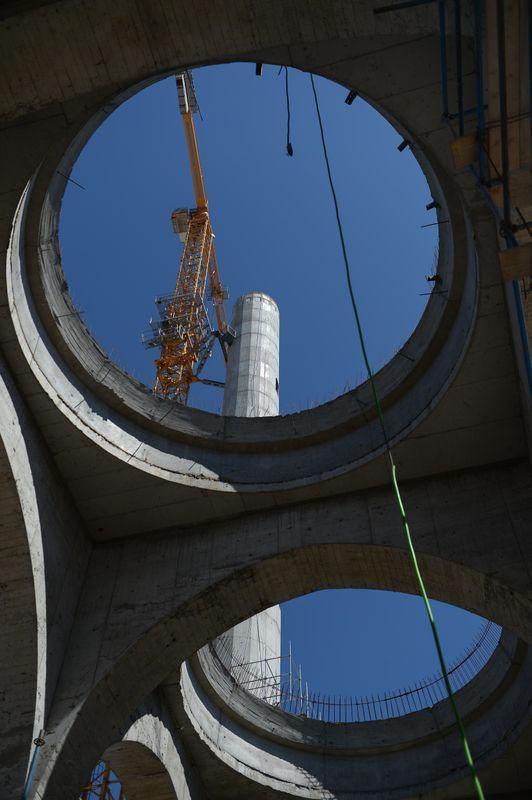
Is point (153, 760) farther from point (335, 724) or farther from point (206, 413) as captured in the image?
point (206, 413)

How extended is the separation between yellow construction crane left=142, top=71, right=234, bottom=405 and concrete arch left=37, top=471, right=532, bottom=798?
1985cm

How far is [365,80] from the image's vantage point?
8.57m

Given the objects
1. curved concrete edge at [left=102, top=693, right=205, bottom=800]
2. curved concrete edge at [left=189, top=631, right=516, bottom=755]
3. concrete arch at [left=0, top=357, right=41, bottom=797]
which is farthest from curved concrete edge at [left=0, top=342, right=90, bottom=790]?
curved concrete edge at [left=189, top=631, right=516, bottom=755]

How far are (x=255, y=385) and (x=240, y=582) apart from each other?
14.3 metres

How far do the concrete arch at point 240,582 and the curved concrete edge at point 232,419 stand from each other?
2.29ft

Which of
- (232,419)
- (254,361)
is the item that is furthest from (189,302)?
(232,419)

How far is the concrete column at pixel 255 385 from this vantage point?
749 inches

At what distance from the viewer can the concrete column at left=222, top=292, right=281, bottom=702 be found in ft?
62.4

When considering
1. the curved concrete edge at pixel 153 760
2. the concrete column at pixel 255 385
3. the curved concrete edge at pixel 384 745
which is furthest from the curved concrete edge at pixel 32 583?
the concrete column at pixel 255 385

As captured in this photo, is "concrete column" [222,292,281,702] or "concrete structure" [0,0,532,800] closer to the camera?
"concrete structure" [0,0,532,800]

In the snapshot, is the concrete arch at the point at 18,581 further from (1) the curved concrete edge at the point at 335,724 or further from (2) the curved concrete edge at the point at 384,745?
(1) the curved concrete edge at the point at 335,724

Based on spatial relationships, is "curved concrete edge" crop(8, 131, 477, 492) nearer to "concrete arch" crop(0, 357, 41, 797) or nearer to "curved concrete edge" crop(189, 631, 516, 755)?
"concrete arch" crop(0, 357, 41, 797)

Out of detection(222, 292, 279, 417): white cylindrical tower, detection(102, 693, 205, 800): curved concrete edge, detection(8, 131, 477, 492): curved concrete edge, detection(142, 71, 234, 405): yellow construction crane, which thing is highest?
detection(142, 71, 234, 405): yellow construction crane

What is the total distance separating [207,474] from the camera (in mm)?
11688
